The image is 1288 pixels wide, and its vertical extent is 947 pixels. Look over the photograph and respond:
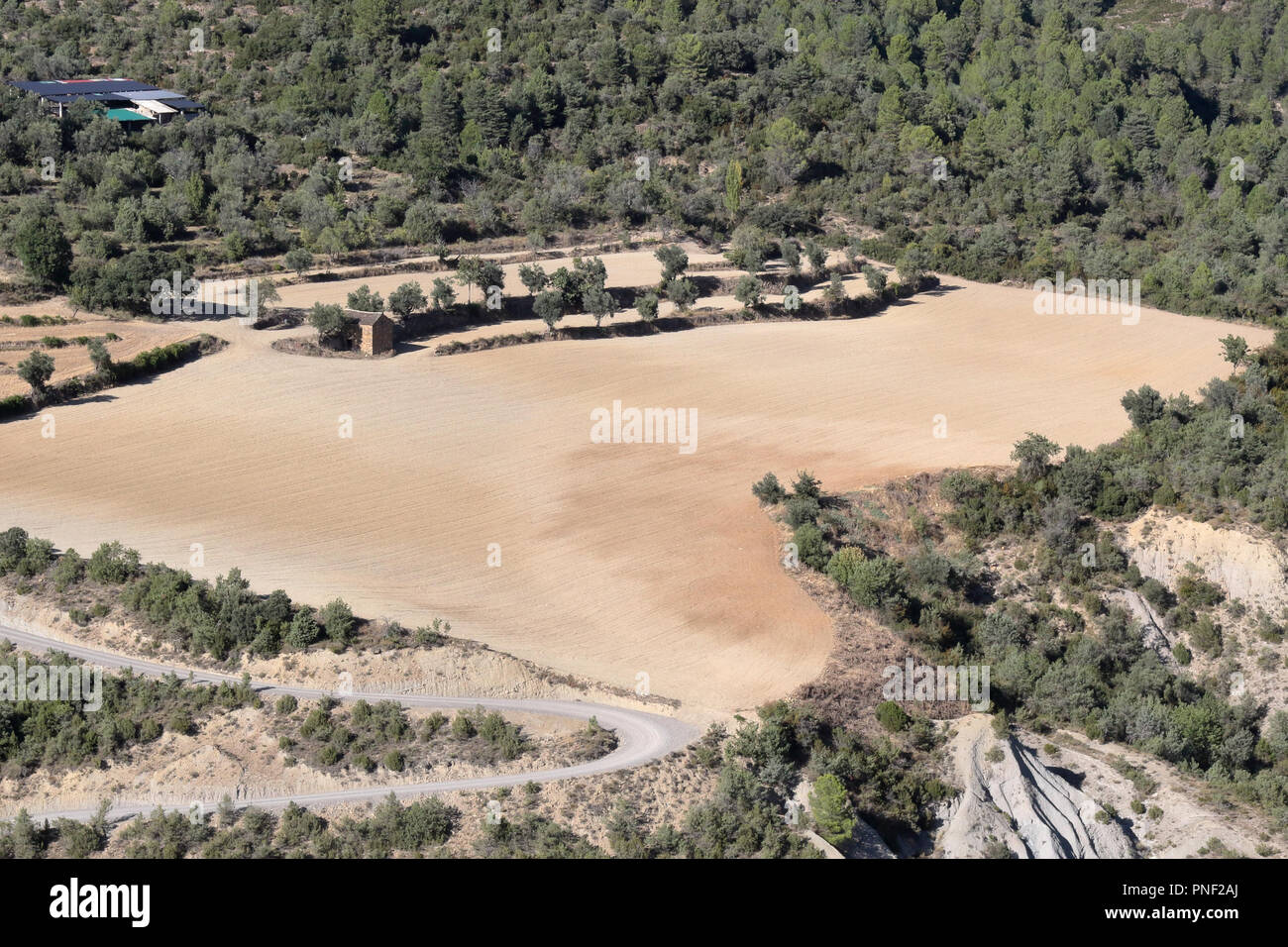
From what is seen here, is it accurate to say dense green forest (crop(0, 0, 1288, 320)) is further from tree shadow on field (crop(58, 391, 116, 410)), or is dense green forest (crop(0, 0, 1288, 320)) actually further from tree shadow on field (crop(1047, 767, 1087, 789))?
tree shadow on field (crop(1047, 767, 1087, 789))

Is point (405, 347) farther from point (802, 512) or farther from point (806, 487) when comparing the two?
point (802, 512)

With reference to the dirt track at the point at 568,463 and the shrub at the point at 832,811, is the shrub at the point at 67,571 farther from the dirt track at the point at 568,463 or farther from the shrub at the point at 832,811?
the shrub at the point at 832,811

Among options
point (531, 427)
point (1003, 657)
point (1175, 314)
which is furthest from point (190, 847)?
point (1175, 314)

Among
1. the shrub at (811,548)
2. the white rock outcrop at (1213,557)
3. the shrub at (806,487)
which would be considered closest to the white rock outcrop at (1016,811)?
the shrub at (811,548)

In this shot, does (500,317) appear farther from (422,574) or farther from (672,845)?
(672,845)

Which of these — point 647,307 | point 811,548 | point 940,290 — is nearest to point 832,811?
point 811,548

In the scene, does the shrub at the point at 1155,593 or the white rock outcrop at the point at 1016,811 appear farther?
the shrub at the point at 1155,593

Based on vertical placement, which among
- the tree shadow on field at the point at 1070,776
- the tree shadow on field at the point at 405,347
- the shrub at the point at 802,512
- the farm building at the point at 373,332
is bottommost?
the tree shadow on field at the point at 1070,776

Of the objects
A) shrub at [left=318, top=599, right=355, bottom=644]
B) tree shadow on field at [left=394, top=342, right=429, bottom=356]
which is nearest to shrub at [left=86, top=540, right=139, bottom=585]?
shrub at [left=318, top=599, right=355, bottom=644]
